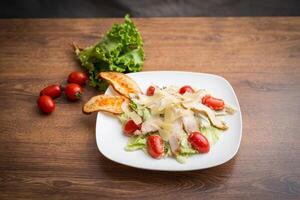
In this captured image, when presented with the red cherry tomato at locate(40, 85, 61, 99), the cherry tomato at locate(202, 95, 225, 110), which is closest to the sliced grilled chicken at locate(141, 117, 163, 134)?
the cherry tomato at locate(202, 95, 225, 110)

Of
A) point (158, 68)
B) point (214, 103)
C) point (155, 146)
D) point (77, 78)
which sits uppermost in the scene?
point (158, 68)

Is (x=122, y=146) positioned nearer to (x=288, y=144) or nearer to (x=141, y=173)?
(x=141, y=173)

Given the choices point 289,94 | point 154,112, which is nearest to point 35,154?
point 154,112

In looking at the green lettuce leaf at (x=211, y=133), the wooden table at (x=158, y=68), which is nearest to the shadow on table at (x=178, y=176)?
the wooden table at (x=158, y=68)

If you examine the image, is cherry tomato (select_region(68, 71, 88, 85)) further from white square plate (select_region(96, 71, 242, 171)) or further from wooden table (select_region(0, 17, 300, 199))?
white square plate (select_region(96, 71, 242, 171))

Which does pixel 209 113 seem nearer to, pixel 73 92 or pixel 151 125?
pixel 151 125

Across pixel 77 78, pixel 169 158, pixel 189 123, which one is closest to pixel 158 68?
pixel 77 78
